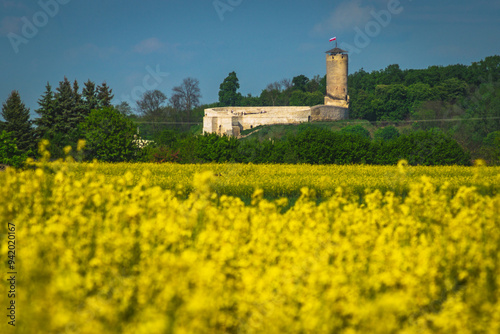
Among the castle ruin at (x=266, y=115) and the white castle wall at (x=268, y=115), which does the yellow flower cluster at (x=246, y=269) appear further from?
the white castle wall at (x=268, y=115)

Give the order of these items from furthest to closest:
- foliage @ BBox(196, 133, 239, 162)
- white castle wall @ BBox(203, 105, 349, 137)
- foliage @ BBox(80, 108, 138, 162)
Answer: white castle wall @ BBox(203, 105, 349, 137) → foliage @ BBox(80, 108, 138, 162) → foliage @ BBox(196, 133, 239, 162)

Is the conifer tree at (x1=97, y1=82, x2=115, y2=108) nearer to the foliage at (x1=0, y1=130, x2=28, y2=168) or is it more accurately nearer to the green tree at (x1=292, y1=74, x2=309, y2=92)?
the foliage at (x1=0, y1=130, x2=28, y2=168)

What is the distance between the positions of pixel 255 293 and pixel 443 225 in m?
4.38

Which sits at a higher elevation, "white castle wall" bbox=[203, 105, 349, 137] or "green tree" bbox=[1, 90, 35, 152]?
"white castle wall" bbox=[203, 105, 349, 137]

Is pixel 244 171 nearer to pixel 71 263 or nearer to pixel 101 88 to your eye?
pixel 71 263

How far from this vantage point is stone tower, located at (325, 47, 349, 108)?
90.0 m

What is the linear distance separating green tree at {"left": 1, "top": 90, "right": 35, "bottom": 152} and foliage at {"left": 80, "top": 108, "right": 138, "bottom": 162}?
27.8 ft

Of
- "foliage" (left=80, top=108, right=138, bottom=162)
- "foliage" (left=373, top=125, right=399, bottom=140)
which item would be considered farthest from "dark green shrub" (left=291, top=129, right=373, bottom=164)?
"foliage" (left=373, top=125, right=399, bottom=140)

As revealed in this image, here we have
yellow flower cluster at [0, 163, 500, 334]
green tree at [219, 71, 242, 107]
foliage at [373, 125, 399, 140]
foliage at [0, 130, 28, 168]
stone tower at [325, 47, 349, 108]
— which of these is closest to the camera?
yellow flower cluster at [0, 163, 500, 334]

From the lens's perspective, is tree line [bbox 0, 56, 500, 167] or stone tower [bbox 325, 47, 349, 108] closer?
tree line [bbox 0, 56, 500, 167]

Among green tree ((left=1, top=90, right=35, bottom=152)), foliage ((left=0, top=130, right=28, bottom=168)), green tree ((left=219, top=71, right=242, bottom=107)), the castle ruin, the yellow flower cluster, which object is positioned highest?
green tree ((left=219, top=71, right=242, bottom=107))

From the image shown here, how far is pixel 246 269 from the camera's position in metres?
5.35

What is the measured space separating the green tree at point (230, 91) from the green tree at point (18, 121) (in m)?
64.2

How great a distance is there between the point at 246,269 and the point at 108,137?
28.6m
